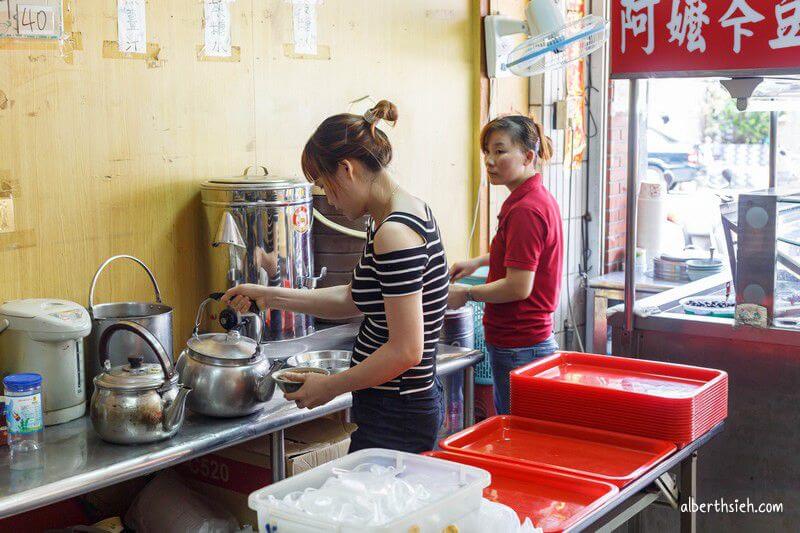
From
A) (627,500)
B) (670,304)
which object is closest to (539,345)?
(670,304)

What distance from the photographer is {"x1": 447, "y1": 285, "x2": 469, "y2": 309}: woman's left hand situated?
3.26 metres

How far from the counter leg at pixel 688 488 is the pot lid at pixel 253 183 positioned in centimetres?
151

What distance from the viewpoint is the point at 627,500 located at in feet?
6.95

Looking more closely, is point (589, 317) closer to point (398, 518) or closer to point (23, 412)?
point (23, 412)

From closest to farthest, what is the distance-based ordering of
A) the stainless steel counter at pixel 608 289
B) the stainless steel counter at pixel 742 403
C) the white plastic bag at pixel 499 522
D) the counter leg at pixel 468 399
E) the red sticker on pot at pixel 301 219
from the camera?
the white plastic bag at pixel 499 522 < the stainless steel counter at pixel 742 403 < the red sticker on pot at pixel 301 219 < the counter leg at pixel 468 399 < the stainless steel counter at pixel 608 289

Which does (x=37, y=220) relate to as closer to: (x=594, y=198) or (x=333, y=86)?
(x=333, y=86)

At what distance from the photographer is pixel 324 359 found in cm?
Answer: 292

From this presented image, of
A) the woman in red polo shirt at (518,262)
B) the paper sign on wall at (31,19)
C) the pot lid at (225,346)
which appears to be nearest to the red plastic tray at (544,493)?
the pot lid at (225,346)

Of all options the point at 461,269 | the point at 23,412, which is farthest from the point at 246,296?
the point at 461,269

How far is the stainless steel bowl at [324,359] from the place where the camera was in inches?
113

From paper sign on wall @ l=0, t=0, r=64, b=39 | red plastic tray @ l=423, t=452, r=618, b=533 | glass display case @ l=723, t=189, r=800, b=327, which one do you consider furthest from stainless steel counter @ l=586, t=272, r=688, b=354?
paper sign on wall @ l=0, t=0, r=64, b=39

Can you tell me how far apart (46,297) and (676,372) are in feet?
6.11

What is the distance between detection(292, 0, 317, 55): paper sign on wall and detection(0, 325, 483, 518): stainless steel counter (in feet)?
4.62

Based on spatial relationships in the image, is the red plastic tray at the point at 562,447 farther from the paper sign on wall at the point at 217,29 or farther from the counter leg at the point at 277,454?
the paper sign on wall at the point at 217,29
